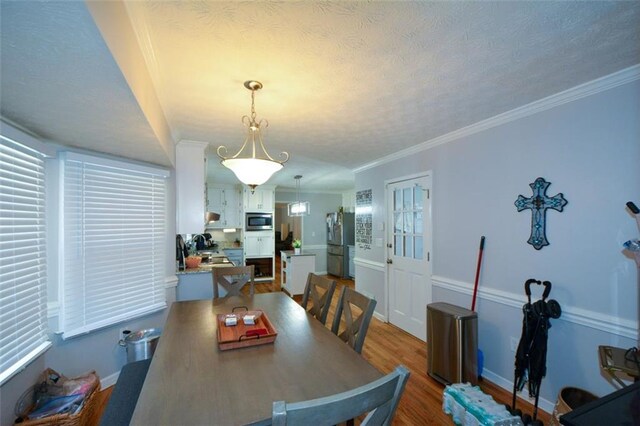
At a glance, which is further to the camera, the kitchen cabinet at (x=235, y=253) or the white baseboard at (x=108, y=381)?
the kitchen cabinet at (x=235, y=253)

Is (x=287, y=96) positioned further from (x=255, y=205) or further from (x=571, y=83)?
(x=255, y=205)

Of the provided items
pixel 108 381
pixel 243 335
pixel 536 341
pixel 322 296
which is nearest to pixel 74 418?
pixel 108 381

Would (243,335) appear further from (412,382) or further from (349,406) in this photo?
(412,382)

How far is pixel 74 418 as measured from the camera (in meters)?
1.84

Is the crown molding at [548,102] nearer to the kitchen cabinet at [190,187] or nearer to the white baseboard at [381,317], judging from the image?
the white baseboard at [381,317]

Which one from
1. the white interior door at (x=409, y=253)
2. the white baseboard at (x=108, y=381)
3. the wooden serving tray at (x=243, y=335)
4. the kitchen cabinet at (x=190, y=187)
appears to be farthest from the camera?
the white interior door at (x=409, y=253)

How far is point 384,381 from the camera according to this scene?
2.90 feet

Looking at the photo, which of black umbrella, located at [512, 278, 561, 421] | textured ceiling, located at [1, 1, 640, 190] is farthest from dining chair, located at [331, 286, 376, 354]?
textured ceiling, located at [1, 1, 640, 190]

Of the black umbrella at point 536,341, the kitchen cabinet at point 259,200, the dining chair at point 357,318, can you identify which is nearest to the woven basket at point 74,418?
the dining chair at point 357,318

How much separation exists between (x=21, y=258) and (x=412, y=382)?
315 cm

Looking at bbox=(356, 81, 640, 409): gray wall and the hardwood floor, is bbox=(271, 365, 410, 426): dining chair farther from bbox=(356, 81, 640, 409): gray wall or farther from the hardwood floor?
bbox=(356, 81, 640, 409): gray wall

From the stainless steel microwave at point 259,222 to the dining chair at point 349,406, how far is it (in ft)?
19.7

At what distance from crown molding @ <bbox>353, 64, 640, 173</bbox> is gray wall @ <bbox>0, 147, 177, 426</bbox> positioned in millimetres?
3608

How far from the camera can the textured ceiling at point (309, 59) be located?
3.66 ft
